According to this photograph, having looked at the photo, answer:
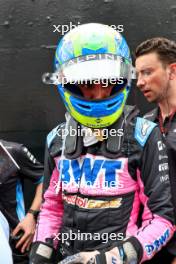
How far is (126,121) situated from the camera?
1766mm

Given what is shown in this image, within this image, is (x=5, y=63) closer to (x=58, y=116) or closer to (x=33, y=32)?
(x=33, y=32)

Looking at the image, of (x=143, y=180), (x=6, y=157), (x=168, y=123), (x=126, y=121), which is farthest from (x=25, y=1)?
(x=143, y=180)

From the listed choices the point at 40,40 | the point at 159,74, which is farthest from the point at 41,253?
the point at 40,40

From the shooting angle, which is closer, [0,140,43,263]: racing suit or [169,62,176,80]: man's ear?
[169,62,176,80]: man's ear

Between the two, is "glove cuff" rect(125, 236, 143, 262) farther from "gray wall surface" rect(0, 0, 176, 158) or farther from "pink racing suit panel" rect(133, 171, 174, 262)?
"gray wall surface" rect(0, 0, 176, 158)

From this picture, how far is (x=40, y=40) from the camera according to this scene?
124 inches

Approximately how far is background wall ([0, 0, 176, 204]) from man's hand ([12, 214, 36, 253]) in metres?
0.80

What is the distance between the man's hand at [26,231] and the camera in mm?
2363

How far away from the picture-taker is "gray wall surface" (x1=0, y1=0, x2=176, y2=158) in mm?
3057

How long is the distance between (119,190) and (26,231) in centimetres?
84

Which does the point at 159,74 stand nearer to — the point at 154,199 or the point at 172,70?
the point at 172,70

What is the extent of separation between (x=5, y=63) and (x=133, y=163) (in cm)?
174

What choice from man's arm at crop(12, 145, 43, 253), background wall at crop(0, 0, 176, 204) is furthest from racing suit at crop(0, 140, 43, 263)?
background wall at crop(0, 0, 176, 204)

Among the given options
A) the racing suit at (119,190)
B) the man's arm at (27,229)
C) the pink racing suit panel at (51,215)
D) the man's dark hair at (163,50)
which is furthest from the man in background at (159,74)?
the man's arm at (27,229)
